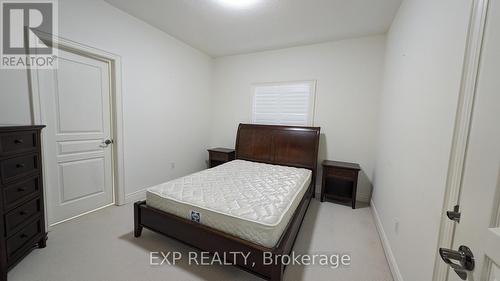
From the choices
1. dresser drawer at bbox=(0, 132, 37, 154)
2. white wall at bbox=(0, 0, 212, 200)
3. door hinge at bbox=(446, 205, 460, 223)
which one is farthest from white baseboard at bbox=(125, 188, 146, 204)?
door hinge at bbox=(446, 205, 460, 223)

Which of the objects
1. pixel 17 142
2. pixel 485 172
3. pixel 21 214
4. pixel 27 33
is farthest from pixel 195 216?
pixel 27 33

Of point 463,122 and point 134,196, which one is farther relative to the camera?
point 134,196

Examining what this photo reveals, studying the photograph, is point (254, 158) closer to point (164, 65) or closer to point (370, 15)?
point (164, 65)

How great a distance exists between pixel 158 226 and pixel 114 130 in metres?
1.60

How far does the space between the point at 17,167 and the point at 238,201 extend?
6.00 feet

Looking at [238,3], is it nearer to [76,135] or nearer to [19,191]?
[76,135]

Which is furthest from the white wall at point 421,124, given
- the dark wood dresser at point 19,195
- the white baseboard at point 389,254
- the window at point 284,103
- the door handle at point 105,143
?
the door handle at point 105,143

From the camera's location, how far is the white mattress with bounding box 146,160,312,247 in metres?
1.48

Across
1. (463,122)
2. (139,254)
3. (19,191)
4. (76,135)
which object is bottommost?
(139,254)

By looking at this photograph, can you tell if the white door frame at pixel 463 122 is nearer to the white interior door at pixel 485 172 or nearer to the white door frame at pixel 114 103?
the white interior door at pixel 485 172

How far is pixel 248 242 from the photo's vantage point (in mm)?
1454

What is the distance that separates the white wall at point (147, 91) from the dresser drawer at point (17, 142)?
38 cm

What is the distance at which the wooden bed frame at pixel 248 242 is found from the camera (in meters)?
1.42

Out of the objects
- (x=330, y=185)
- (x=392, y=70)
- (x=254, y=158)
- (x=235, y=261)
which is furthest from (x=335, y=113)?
(x=235, y=261)
